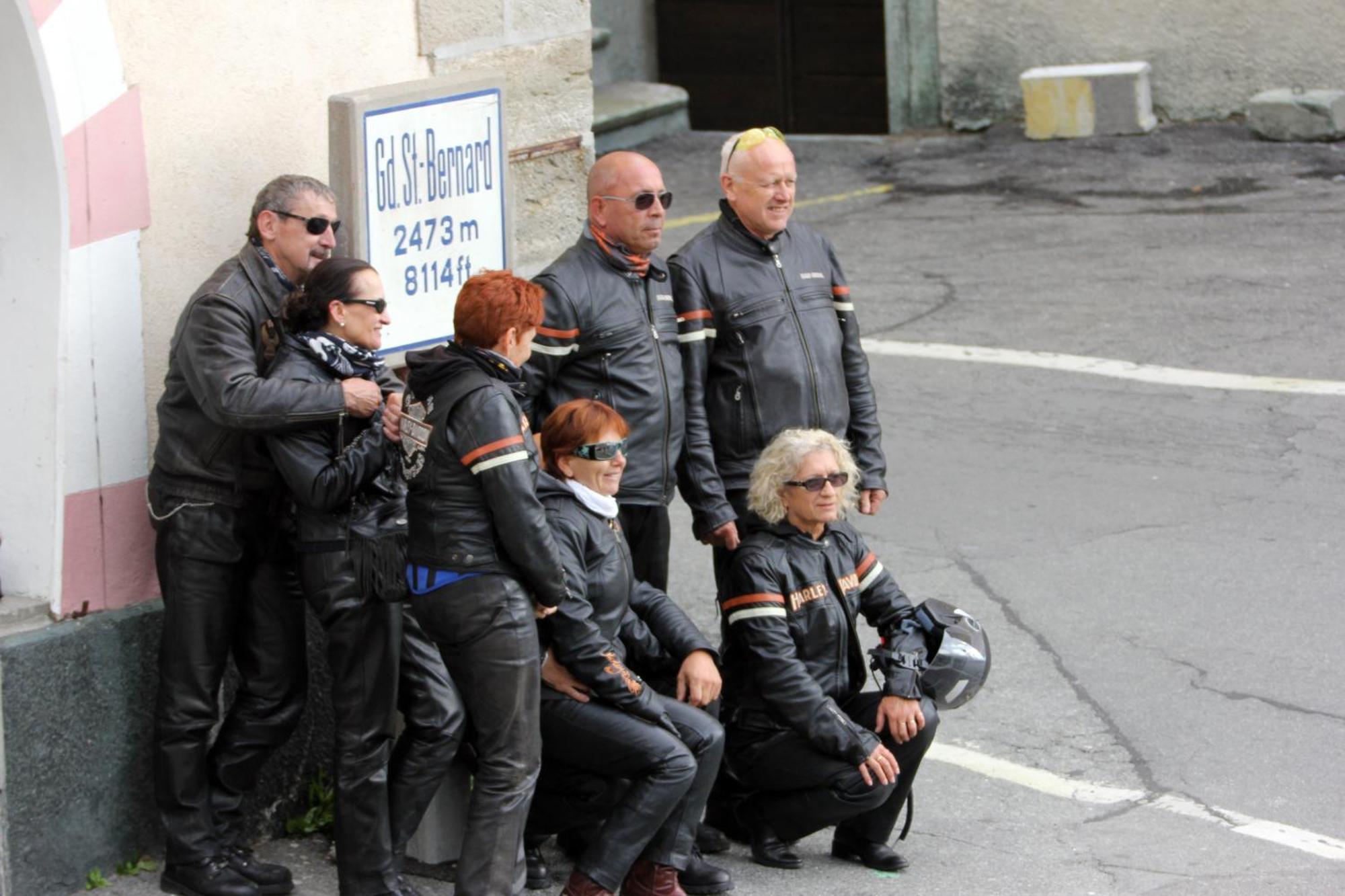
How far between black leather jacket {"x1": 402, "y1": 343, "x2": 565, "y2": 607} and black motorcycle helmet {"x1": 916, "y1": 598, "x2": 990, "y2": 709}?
1333mm

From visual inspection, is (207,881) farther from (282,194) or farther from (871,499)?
(871,499)

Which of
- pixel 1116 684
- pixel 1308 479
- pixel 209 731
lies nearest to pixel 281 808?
pixel 209 731

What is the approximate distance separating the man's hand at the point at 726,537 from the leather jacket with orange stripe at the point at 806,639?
11.2 inches

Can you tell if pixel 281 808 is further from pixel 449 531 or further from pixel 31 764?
pixel 449 531

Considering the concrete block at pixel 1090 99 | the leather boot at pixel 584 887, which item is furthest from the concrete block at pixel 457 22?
the concrete block at pixel 1090 99

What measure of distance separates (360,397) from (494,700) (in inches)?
34.4

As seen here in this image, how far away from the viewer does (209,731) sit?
5457mm

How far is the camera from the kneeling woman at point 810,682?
5.68 m

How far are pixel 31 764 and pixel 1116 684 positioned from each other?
12.5 ft

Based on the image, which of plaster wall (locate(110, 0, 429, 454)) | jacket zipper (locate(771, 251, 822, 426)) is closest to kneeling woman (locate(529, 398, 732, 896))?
jacket zipper (locate(771, 251, 822, 426))

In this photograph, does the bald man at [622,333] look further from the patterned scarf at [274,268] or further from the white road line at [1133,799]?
the white road line at [1133,799]

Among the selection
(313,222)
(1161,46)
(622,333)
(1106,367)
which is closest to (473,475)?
(313,222)

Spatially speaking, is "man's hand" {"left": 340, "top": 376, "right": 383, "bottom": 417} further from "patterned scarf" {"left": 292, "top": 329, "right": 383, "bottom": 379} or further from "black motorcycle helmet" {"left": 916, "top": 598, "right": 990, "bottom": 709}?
"black motorcycle helmet" {"left": 916, "top": 598, "right": 990, "bottom": 709}

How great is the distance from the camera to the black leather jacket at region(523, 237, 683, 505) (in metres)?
5.94
